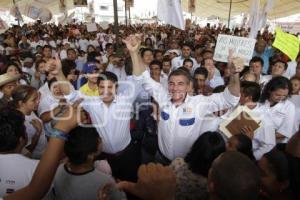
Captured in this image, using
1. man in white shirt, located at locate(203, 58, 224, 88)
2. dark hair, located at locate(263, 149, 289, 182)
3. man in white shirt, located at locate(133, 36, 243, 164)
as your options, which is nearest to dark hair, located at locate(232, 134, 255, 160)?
man in white shirt, located at locate(133, 36, 243, 164)

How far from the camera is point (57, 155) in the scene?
1432 mm

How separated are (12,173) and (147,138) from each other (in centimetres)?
237

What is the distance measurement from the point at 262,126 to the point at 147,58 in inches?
116

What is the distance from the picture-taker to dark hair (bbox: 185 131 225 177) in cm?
202

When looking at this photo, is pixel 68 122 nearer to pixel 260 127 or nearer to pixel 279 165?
pixel 279 165

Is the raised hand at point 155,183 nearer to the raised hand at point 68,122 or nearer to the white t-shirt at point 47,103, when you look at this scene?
the raised hand at point 68,122

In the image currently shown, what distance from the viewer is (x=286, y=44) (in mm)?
4332

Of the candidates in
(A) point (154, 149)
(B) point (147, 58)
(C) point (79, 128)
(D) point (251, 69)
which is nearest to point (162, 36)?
(B) point (147, 58)

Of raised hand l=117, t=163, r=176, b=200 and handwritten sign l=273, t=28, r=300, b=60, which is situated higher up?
handwritten sign l=273, t=28, r=300, b=60

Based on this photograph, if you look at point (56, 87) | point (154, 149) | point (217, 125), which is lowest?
point (154, 149)

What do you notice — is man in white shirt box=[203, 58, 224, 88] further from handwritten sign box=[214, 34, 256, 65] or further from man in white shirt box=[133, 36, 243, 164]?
man in white shirt box=[133, 36, 243, 164]

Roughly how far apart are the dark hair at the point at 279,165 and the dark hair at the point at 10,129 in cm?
150

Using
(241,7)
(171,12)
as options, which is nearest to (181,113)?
(171,12)

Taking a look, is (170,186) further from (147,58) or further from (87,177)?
(147,58)
